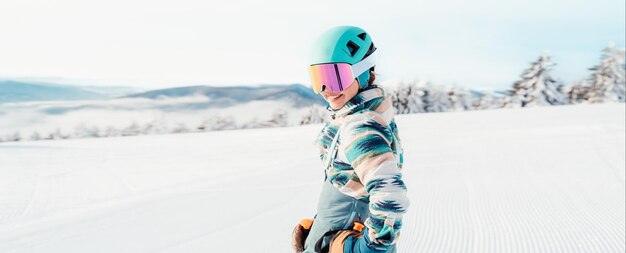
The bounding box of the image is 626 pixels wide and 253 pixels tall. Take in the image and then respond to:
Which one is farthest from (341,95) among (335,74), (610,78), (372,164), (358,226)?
(610,78)

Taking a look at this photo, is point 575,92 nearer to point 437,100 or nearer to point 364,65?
point 437,100

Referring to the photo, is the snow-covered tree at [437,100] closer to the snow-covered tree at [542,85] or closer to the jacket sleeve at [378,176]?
the snow-covered tree at [542,85]

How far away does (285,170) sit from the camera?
8.55m

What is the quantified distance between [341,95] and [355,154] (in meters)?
0.30

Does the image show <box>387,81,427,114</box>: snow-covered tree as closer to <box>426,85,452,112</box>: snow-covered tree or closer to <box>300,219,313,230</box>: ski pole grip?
<box>426,85,452,112</box>: snow-covered tree

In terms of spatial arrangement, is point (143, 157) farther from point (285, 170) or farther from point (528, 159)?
point (528, 159)

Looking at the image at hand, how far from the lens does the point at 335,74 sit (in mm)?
1976

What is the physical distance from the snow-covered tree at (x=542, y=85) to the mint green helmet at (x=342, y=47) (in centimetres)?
3580

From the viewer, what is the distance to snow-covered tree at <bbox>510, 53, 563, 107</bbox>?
3419 cm

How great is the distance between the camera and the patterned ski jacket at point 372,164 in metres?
1.80

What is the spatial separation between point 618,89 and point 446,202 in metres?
35.3

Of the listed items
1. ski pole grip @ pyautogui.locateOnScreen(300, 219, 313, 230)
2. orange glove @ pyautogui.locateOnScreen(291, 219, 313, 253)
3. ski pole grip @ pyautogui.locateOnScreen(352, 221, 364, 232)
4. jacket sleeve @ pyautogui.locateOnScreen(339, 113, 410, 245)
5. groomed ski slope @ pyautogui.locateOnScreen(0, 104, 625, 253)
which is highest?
jacket sleeve @ pyautogui.locateOnScreen(339, 113, 410, 245)

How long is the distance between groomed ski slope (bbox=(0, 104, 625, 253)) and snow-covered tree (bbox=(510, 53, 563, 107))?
76.5 ft

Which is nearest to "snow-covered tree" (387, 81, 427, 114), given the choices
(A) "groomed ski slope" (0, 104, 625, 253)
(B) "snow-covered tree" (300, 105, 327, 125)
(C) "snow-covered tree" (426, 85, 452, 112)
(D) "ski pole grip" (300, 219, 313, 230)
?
(C) "snow-covered tree" (426, 85, 452, 112)
